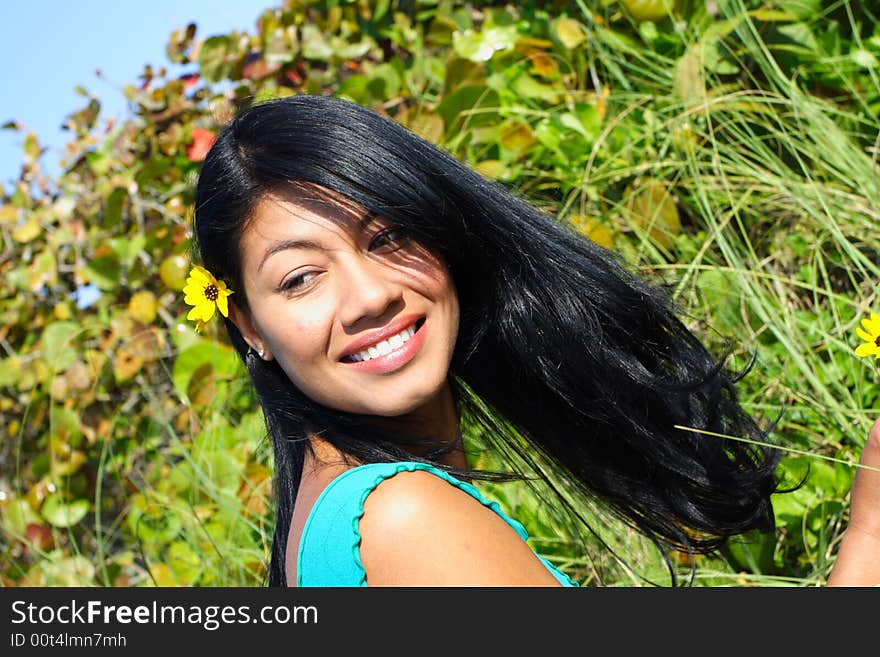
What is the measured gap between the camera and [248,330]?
1.59 meters

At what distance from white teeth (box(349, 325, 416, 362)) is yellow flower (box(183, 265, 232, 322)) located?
255 mm

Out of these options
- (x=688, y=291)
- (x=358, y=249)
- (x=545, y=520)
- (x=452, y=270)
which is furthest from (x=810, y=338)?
(x=358, y=249)

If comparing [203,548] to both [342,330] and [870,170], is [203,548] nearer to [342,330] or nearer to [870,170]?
[342,330]

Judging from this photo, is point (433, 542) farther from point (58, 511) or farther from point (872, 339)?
point (58, 511)

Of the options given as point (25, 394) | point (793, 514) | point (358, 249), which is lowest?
point (25, 394)

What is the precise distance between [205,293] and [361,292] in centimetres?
33

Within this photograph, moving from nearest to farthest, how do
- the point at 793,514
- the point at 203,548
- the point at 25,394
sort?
the point at 793,514 < the point at 203,548 < the point at 25,394

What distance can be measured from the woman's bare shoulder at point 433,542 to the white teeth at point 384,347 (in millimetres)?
188

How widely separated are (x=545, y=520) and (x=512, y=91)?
123 cm

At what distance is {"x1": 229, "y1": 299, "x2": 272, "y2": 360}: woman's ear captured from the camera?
1.58 meters

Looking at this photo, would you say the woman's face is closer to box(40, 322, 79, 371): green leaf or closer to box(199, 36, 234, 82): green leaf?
box(40, 322, 79, 371): green leaf

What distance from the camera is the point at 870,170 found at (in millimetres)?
2379

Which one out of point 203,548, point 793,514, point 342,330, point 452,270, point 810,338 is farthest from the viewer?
point 203,548

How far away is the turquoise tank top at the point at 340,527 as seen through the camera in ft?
4.12
